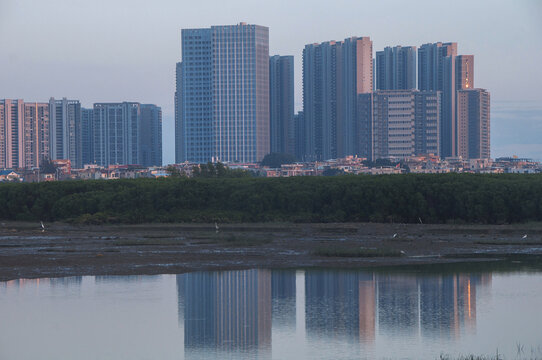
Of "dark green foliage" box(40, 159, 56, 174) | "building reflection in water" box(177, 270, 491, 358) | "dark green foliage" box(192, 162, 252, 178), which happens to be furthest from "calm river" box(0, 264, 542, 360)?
"dark green foliage" box(40, 159, 56, 174)

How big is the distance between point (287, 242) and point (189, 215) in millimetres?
13570

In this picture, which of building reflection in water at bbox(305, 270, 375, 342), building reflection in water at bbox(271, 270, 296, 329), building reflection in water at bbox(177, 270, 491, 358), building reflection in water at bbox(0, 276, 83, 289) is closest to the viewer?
building reflection in water at bbox(177, 270, 491, 358)

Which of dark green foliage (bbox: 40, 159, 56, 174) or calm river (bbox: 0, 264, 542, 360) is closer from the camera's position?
calm river (bbox: 0, 264, 542, 360)

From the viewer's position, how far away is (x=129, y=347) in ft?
50.6

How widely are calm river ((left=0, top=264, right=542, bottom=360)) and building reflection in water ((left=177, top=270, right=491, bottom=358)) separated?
3 centimetres

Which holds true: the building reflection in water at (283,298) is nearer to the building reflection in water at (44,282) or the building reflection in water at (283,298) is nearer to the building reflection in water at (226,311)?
the building reflection in water at (226,311)

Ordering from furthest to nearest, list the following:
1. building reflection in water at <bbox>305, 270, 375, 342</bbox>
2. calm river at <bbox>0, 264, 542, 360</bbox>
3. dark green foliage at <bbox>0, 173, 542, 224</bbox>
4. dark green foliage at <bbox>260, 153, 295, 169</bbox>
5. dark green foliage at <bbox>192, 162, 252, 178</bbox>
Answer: dark green foliage at <bbox>260, 153, 295, 169</bbox> → dark green foliage at <bbox>192, 162, 252, 178</bbox> → dark green foliage at <bbox>0, 173, 542, 224</bbox> → building reflection in water at <bbox>305, 270, 375, 342</bbox> → calm river at <bbox>0, 264, 542, 360</bbox>

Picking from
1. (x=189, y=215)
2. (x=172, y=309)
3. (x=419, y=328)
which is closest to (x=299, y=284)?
(x=172, y=309)

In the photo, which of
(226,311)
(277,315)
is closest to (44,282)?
(226,311)

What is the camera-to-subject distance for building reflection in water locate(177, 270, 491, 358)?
1617 centimetres

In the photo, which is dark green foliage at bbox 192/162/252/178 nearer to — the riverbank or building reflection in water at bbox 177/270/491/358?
the riverbank

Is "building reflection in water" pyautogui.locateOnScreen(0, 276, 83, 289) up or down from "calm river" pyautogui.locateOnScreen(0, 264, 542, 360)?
up

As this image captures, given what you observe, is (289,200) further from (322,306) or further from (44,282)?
(322,306)

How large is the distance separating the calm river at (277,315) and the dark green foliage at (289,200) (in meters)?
17.9
